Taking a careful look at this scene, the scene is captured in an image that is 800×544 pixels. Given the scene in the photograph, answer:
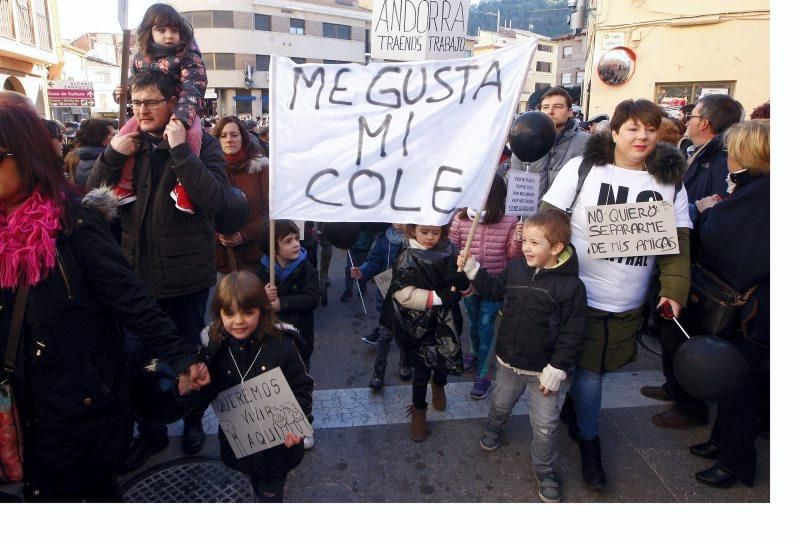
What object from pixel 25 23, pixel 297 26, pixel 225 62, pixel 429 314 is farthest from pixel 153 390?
pixel 297 26

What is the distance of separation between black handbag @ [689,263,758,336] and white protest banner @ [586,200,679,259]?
0.40m

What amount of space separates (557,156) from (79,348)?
147 inches

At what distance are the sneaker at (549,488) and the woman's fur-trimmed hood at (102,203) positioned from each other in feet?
8.27

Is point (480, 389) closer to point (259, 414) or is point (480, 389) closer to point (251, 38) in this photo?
point (259, 414)

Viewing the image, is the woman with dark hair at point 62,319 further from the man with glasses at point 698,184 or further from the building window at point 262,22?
the building window at point 262,22

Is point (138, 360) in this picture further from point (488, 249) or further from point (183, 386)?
point (488, 249)

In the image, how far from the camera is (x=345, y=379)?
13.8 ft

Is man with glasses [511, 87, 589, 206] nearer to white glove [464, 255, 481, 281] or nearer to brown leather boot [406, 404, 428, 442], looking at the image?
white glove [464, 255, 481, 281]

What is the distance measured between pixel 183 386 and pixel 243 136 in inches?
107

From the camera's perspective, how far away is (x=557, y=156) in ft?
14.3

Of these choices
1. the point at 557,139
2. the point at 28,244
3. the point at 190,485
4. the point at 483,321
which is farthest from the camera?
the point at 557,139

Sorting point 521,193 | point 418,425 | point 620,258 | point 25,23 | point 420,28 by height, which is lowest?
point 418,425

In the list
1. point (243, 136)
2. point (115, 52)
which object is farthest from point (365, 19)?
point (243, 136)

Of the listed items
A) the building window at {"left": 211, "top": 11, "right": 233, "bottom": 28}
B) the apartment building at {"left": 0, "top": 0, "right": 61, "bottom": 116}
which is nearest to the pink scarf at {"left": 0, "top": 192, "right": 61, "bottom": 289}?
the apartment building at {"left": 0, "top": 0, "right": 61, "bottom": 116}
